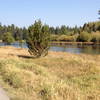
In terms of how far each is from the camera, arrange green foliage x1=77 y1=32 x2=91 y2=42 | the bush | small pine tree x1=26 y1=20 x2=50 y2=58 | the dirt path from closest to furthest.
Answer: the dirt path → small pine tree x1=26 y1=20 x2=50 y2=58 → the bush → green foliage x1=77 y1=32 x2=91 y2=42

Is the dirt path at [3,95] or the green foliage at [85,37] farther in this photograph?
the green foliage at [85,37]

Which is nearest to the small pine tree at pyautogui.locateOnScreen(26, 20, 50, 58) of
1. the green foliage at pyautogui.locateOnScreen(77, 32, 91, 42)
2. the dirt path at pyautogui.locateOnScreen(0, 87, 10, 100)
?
the dirt path at pyautogui.locateOnScreen(0, 87, 10, 100)

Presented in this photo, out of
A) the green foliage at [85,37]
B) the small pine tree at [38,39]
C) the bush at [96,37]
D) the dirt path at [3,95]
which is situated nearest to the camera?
the dirt path at [3,95]

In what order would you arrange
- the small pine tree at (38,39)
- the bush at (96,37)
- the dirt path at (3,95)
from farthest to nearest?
the bush at (96,37)
the small pine tree at (38,39)
the dirt path at (3,95)

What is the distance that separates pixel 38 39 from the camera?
86.1ft

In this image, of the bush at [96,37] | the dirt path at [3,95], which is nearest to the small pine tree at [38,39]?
the dirt path at [3,95]

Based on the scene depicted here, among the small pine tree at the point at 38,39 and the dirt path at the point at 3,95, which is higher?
the small pine tree at the point at 38,39

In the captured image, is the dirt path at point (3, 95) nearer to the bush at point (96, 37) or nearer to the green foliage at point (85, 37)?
the bush at point (96, 37)

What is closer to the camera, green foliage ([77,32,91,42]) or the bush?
the bush

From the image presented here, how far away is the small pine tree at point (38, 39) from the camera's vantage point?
85.6 ft

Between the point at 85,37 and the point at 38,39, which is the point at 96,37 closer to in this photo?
the point at 85,37

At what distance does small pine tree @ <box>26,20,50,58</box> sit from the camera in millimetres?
26094

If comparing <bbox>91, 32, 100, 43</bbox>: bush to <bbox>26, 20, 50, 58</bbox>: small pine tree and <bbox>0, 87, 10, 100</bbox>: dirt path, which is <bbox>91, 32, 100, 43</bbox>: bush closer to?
<bbox>26, 20, 50, 58</bbox>: small pine tree

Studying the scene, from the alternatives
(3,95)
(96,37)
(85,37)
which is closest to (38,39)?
(3,95)
